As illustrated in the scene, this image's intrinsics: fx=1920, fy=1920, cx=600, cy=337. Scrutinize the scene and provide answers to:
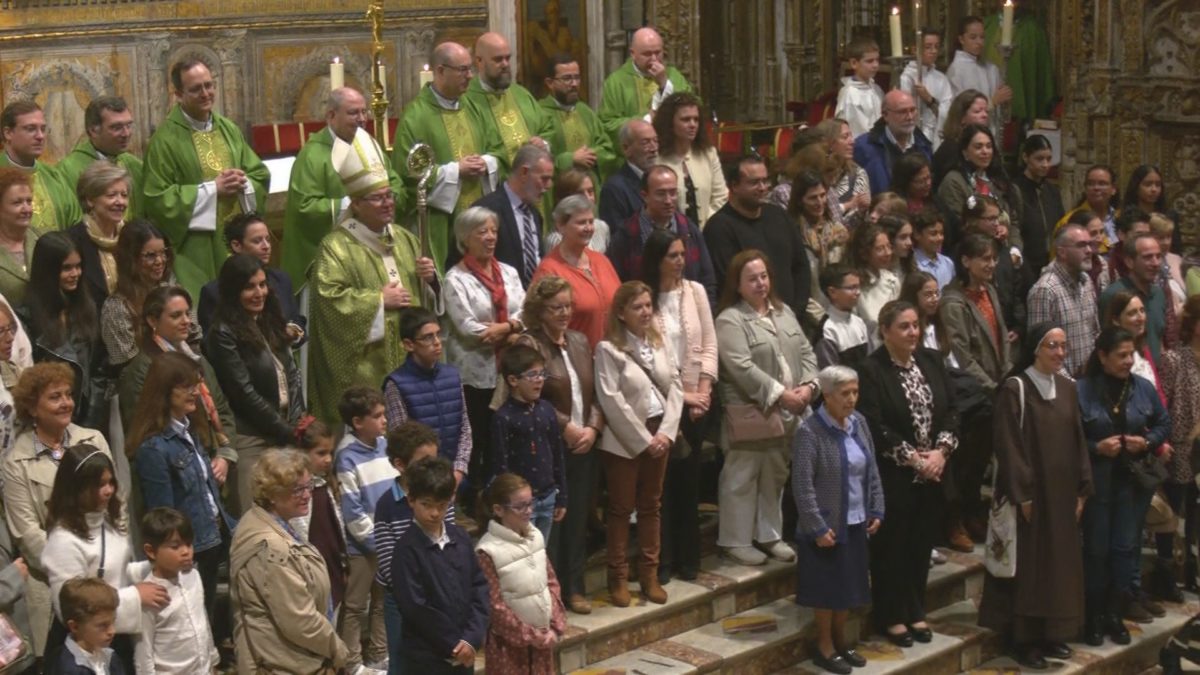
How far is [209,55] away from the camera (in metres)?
17.0

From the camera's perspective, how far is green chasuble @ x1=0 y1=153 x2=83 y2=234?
7965 millimetres

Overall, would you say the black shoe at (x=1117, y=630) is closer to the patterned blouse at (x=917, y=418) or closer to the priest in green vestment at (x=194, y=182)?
the patterned blouse at (x=917, y=418)

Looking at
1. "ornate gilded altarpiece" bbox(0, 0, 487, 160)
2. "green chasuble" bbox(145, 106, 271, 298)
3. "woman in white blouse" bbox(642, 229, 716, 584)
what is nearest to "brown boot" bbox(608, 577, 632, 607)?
"woman in white blouse" bbox(642, 229, 716, 584)

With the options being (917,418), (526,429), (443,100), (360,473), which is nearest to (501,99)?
(443,100)

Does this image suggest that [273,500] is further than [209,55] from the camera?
No

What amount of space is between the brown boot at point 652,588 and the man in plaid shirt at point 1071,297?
2.52 meters

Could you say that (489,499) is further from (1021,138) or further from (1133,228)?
(1021,138)

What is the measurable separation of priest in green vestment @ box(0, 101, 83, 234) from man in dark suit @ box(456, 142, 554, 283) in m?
1.76

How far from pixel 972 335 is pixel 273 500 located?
3.96 m

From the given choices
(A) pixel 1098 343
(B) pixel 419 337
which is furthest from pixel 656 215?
(A) pixel 1098 343

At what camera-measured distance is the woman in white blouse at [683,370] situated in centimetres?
844

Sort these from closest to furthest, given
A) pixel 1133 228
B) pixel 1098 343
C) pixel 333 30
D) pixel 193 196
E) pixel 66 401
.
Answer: pixel 66 401
pixel 193 196
pixel 1098 343
pixel 1133 228
pixel 333 30

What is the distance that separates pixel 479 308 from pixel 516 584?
1526mm

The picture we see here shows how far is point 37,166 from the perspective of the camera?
806 cm
